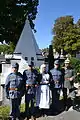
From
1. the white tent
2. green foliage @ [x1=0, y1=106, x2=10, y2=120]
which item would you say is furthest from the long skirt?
the white tent

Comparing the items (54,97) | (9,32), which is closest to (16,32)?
(9,32)

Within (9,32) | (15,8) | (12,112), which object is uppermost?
(15,8)

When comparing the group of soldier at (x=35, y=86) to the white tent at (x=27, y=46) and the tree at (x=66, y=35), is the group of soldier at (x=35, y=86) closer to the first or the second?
the white tent at (x=27, y=46)

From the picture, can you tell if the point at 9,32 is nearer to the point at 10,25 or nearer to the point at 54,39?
the point at 10,25

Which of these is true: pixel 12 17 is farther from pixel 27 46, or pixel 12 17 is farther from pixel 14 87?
pixel 14 87

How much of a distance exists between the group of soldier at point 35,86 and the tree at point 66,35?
4844 centimetres

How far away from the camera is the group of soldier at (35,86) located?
8.17 m

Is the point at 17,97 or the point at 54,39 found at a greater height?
the point at 54,39

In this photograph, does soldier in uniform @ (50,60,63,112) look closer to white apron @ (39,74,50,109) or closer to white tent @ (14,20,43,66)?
white apron @ (39,74,50,109)

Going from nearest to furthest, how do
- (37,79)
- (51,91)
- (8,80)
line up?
(8,80), (37,79), (51,91)

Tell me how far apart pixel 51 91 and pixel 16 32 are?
89.3ft

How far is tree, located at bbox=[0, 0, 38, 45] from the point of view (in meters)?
34.9

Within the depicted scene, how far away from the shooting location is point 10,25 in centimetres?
3538

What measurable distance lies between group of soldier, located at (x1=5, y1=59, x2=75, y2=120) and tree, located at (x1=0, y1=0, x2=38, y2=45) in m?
24.6
